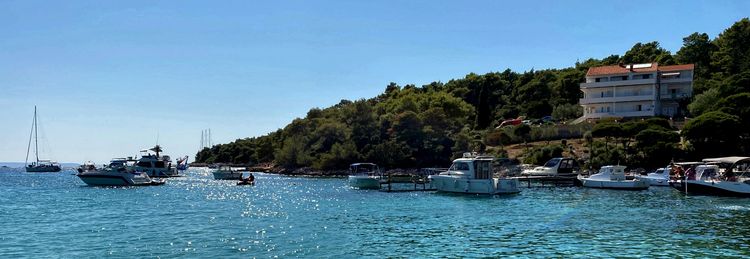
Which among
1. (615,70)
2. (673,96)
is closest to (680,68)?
(673,96)

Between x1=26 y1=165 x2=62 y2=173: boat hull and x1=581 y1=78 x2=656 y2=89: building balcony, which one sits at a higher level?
x1=581 y1=78 x2=656 y2=89: building balcony

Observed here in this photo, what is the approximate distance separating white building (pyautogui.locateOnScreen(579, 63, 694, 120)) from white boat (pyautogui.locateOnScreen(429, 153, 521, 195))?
57452 mm

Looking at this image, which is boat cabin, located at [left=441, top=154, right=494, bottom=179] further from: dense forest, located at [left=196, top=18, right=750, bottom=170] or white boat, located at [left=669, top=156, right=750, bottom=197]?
dense forest, located at [left=196, top=18, right=750, bottom=170]

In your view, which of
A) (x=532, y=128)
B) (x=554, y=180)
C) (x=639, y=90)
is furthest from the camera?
(x=639, y=90)

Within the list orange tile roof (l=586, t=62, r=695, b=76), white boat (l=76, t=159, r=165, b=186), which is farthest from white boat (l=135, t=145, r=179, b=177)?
orange tile roof (l=586, t=62, r=695, b=76)

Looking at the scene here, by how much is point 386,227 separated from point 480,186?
22.7m

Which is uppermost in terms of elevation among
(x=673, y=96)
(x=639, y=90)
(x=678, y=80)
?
(x=678, y=80)

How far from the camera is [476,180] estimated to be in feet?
180

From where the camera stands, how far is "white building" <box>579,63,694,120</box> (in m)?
103

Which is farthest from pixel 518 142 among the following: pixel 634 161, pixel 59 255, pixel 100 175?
pixel 59 255

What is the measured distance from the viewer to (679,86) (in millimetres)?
104625

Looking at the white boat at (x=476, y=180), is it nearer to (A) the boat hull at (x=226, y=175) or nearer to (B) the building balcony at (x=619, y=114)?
(A) the boat hull at (x=226, y=175)

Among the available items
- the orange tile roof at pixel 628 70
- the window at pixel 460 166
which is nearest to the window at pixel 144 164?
the window at pixel 460 166

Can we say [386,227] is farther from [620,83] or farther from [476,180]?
[620,83]
